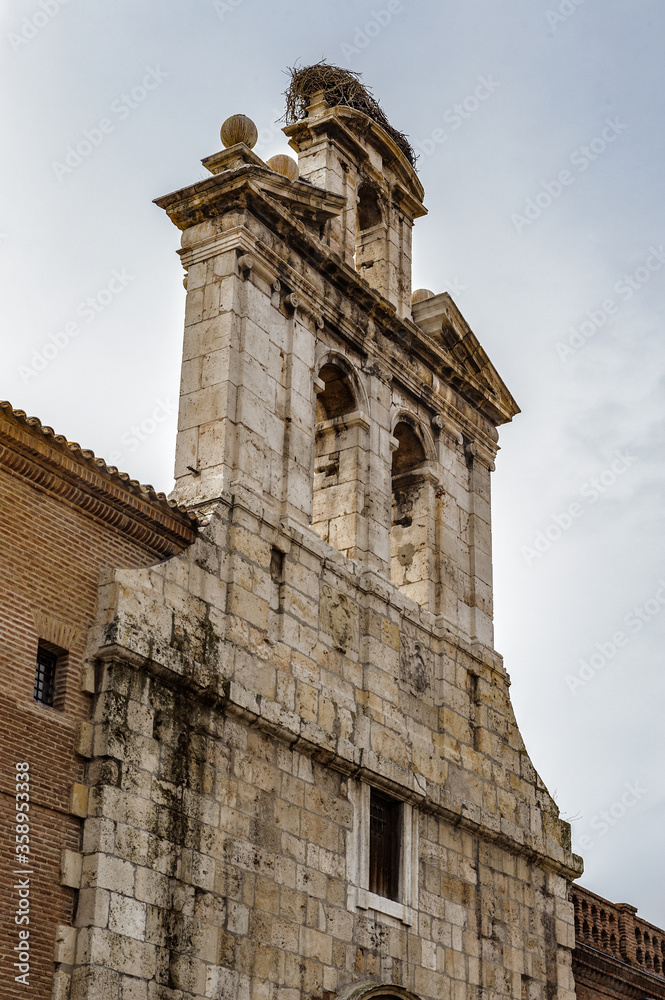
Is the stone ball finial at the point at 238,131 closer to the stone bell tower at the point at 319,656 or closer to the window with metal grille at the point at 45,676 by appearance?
the stone bell tower at the point at 319,656

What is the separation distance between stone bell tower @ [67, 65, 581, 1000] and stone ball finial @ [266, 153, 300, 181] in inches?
4.2

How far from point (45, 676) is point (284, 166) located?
7427 mm

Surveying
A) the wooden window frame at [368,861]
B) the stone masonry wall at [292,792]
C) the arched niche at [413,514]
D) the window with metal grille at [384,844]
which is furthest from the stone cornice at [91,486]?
the arched niche at [413,514]

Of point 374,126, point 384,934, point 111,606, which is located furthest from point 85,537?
point 374,126

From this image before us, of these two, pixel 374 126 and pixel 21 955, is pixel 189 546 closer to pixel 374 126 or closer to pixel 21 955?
pixel 21 955

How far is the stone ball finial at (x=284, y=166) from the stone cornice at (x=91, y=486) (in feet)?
16.8

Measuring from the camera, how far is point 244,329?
15.8m

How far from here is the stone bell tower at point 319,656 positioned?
12.9 metres

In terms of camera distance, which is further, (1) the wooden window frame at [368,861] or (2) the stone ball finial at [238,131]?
(2) the stone ball finial at [238,131]

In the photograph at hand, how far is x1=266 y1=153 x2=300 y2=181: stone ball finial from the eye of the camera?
17391 millimetres

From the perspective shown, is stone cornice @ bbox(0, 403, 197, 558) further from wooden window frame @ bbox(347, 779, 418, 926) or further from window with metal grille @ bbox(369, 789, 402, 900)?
window with metal grille @ bbox(369, 789, 402, 900)

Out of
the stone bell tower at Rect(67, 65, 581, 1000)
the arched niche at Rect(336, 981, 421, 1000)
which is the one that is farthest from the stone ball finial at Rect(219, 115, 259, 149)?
the arched niche at Rect(336, 981, 421, 1000)

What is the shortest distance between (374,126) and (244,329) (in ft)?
16.5

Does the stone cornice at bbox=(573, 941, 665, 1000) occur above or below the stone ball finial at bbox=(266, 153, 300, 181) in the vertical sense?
below
